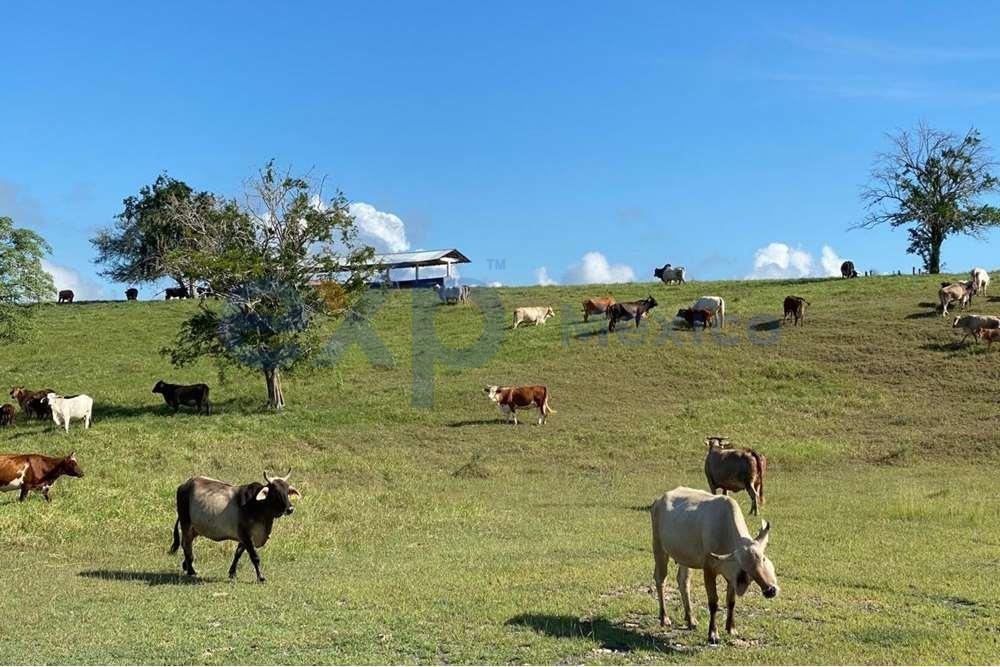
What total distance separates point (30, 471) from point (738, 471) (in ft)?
45.8

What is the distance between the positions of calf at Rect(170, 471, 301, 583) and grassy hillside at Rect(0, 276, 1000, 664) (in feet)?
1.86

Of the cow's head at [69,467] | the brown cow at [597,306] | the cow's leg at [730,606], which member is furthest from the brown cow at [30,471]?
the brown cow at [597,306]

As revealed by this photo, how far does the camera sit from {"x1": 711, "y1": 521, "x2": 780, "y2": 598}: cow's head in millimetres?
8836

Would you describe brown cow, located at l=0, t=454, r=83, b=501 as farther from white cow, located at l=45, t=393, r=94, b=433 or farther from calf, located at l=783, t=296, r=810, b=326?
calf, located at l=783, t=296, r=810, b=326

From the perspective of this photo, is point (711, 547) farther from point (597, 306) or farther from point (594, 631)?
point (597, 306)

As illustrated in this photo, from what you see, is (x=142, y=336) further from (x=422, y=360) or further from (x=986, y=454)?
(x=986, y=454)

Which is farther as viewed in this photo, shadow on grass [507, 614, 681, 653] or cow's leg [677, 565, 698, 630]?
cow's leg [677, 565, 698, 630]

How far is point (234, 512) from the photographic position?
43.9 ft

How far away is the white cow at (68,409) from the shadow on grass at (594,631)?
2480cm

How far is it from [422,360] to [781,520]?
2561cm

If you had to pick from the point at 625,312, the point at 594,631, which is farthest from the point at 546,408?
the point at 594,631

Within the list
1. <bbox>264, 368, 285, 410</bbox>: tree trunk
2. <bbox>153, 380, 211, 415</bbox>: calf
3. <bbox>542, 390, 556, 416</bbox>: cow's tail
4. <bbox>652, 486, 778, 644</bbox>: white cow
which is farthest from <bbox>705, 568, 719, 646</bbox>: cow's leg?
<bbox>153, 380, 211, 415</bbox>: calf

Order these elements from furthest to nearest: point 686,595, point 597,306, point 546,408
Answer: point 597,306, point 546,408, point 686,595

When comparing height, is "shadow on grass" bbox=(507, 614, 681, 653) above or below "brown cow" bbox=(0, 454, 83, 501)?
below
